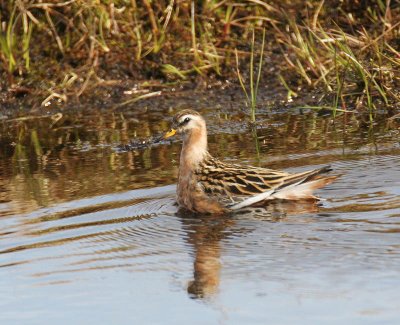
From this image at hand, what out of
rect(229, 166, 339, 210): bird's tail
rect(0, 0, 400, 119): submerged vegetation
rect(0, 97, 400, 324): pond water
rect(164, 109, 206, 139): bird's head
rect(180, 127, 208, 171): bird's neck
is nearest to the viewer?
rect(0, 97, 400, 324): pond water

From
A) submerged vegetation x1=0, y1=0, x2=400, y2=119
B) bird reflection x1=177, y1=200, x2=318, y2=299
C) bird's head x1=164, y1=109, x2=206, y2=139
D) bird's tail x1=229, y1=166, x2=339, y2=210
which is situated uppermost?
submerged vegetation x1=0, y1=0, x2=400, y2=119

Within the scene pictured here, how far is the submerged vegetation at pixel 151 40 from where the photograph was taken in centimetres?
1399

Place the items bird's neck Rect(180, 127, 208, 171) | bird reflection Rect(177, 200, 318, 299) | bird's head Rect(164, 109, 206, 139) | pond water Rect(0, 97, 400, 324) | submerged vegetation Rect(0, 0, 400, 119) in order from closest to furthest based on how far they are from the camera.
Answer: pond water Rect(0, 97, 400, 324)
bird reflection Rect(177, 200, 318, 299)
bird's neck Rect(180, 127, 208, 171)
bird's head Rect(164, 109, 206, 139)
submerged vegetation Rect(0, 0, 400, 119)

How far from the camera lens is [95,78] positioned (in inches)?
556

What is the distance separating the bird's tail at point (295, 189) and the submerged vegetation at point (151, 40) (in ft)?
13.6

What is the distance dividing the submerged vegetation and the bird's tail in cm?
415

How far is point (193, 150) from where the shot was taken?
1015cm

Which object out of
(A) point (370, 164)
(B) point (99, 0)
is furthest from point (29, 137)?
(A) point (370, 164)

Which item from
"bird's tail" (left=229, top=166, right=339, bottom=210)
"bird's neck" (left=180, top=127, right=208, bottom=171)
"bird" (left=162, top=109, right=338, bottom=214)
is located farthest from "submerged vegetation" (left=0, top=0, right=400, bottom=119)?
"bird's tail" (left=229, top=166, right=339, bottom=210)

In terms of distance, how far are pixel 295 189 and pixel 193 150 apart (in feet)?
3.71

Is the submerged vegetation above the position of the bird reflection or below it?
above

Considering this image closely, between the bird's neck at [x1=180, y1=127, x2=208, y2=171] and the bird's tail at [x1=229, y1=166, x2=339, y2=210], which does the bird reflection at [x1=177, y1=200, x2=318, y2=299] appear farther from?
the bird's neck at [x1=180, y1=127, x2=208, y2=171]

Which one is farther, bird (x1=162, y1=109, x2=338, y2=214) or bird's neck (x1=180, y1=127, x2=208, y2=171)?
bird's neck (x1=180, y1=127, x2=208, y2=171)

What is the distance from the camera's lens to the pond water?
23.0ft
